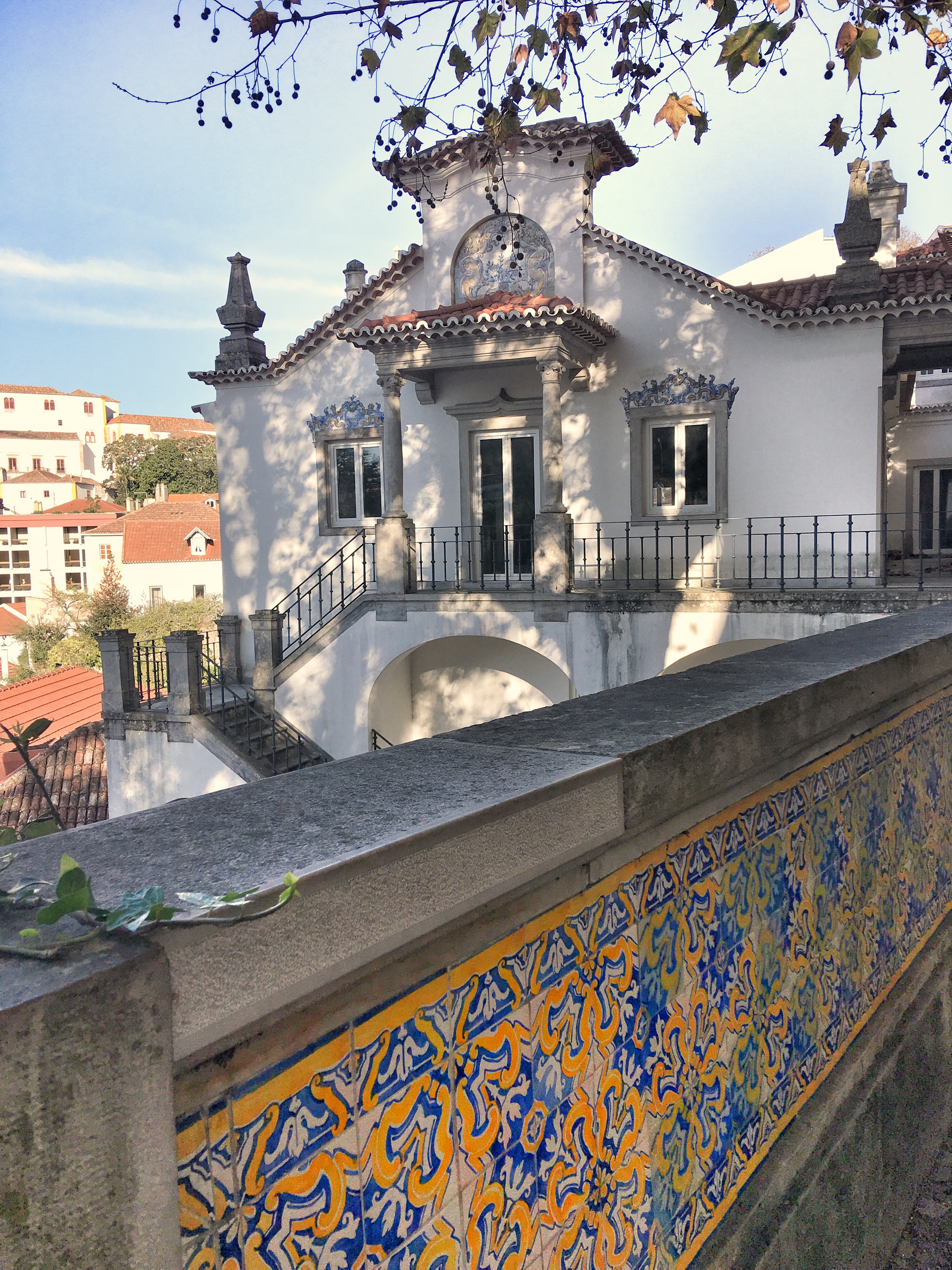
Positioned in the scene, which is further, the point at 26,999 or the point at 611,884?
the point at 611,884

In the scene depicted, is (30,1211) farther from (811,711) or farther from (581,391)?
(581,391)

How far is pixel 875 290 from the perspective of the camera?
11.6 meters

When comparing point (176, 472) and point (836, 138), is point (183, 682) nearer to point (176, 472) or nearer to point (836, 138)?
point (836, 138)

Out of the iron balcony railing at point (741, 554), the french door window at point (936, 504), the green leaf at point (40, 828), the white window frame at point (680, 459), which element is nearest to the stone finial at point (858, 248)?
the white window frame at point (680, 459)

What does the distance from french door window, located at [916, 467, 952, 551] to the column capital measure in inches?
381

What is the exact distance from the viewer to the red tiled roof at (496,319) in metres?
11.6

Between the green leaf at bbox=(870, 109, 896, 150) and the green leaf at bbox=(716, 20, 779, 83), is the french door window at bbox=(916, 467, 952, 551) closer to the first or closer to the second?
the green leaf at bbox=(870, 109, 896, 150)

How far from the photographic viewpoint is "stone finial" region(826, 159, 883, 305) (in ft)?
38.0

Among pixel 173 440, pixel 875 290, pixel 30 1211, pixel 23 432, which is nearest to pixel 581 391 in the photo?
pixel 875 290

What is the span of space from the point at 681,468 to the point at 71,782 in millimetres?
11228

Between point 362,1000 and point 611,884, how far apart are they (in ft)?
1.79

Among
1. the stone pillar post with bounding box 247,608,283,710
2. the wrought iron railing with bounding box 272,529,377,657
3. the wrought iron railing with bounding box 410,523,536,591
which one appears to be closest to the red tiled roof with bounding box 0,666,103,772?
the wrought iron railing with bounding box 272,529,377,657

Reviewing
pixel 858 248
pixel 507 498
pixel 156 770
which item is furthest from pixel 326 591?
pixel 858 248

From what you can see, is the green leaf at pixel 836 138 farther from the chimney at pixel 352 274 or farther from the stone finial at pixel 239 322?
the chimney at pixel 352 274
